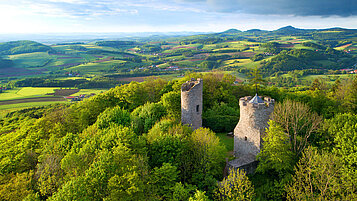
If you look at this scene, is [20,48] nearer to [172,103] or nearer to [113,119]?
[113,119]

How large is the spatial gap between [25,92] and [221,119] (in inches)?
3149

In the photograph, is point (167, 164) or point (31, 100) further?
point (31, 100)

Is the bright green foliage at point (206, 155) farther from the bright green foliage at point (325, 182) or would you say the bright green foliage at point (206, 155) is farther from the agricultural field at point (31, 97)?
the agricultural field at point (31, 97)

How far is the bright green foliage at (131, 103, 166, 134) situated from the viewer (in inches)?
1113

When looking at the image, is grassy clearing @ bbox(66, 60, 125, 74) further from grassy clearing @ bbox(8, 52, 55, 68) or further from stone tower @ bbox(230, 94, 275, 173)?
stone tower @ bbox(230, 94, 275, 173)

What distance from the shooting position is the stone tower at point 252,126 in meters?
21.8

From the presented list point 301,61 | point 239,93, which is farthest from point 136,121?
point 301,61

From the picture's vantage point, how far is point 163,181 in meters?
18.5

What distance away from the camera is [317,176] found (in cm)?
1817

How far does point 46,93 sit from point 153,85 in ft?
186

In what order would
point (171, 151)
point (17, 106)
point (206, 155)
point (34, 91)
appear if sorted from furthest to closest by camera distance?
1. point (34, 91)
2. point (17, 106)
3. point (206, 155)
4. point (171, 151)

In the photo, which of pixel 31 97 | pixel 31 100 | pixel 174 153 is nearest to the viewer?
pixel 174 153

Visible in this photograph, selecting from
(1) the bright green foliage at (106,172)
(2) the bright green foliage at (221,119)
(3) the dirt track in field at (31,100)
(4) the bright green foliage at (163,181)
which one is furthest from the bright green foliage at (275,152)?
(3) the dirt track in field at (31,100)

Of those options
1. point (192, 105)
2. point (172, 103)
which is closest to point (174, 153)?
point (192, 105)
